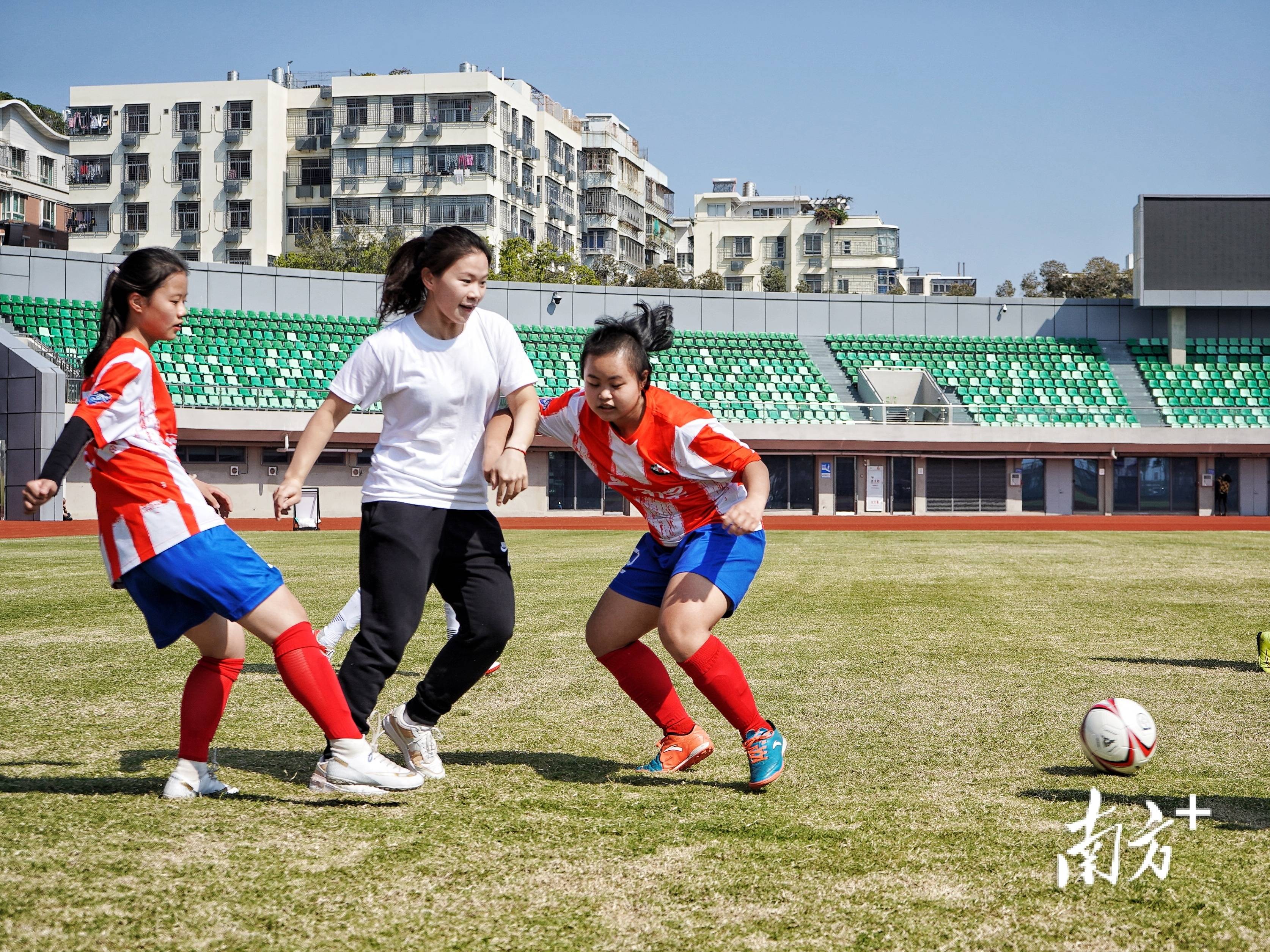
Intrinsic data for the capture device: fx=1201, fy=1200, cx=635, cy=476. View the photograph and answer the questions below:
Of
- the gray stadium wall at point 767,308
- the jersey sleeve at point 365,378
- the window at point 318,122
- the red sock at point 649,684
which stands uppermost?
the window at point 318,122

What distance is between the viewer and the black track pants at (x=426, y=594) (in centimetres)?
422

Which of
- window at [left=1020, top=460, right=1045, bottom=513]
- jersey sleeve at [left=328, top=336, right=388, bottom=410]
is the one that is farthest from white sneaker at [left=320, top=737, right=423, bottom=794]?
window at [left=1020, top=460, right=1045, bottom=513]

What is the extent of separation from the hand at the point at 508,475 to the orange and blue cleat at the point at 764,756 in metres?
1.25

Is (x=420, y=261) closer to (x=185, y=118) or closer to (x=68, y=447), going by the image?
(x=68, y=447)

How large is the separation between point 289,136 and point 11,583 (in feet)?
206

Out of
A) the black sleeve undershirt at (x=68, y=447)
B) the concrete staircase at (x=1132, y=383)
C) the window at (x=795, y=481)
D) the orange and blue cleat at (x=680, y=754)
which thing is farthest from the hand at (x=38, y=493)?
the concrete staircase at (x=1132, y=383)

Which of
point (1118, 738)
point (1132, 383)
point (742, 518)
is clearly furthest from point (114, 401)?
point (1132, 383)

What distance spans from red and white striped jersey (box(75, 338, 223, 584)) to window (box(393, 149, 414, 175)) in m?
68.3

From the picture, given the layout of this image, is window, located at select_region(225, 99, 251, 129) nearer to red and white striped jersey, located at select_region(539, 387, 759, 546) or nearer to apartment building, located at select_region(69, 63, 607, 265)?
apartment building, located at select_region(69, 63, 607, 265)

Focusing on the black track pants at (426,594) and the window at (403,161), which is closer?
the black track pants at (426,594)

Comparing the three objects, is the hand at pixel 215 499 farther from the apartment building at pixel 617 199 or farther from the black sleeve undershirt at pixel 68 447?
the apartment building at pixel 617 199

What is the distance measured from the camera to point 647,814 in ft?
13.2

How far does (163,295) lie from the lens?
4117 mm

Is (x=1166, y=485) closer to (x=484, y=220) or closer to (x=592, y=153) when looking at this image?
(x=484, y=220)
